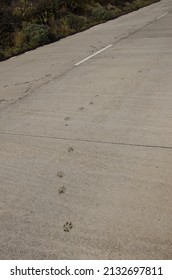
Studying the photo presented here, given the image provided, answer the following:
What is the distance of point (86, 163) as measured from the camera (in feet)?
18.5

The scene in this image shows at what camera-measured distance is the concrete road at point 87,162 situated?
4129 mm

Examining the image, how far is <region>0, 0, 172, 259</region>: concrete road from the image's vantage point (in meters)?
4.13

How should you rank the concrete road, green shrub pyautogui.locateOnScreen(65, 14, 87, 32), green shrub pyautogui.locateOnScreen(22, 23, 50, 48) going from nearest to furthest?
the concrete road
green shrub pyautogui.locateOnScreen(22, 23, 50, 48)
green shrub pyautogui.locateOnScreen(65, 14, 87, 32)

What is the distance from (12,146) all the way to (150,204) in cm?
293

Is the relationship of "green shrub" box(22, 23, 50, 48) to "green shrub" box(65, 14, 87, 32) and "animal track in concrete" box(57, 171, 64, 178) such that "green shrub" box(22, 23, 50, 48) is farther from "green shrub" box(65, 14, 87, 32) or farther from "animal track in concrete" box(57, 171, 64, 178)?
"animal track in concrete" box(57, 171, 64, 178)

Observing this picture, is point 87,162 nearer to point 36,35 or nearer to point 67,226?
point 67,226

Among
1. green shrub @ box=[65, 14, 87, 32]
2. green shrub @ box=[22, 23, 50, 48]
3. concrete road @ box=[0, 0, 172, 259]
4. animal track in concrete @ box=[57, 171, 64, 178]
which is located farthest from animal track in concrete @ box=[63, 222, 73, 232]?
green shrub @ box=[65, 14, 87, 32]

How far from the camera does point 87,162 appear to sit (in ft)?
18.6

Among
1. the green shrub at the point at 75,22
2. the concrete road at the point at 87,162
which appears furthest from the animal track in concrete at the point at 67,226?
the green shrub at the point at 75,22

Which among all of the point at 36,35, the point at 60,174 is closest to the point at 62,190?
the point at 60,174

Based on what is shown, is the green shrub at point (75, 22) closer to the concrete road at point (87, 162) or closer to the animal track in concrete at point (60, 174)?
the concrete road at point (87, 162)

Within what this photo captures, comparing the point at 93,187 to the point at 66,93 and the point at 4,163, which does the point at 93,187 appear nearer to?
the point at 4,163
